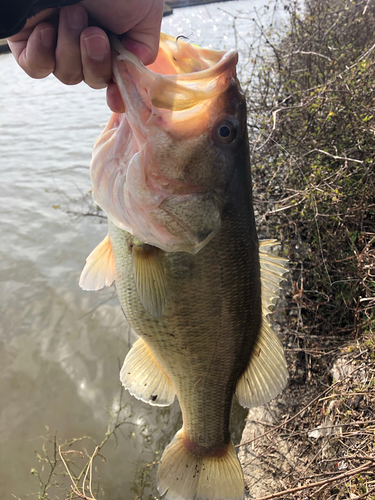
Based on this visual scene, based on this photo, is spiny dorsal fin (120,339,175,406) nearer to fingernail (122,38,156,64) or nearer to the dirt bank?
the dirt bank

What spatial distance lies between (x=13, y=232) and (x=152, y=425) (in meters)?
4.23

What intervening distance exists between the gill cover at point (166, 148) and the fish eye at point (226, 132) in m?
0.03

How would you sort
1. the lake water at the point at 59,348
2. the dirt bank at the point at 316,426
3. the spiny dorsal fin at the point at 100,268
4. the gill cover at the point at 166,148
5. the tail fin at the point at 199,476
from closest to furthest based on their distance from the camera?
the gill cover at the point at 166,148
the spiny dorsal fin at the point at 100,268
the tail fin at the point at 199,476
the dirt bank at the point at 316,426
the lake water at the point at 59,348

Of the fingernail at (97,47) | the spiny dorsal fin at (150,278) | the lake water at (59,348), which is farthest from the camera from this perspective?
the lake water at (59,348)

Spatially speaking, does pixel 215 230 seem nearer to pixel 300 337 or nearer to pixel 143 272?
pixel 143 272

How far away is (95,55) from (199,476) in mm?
2148

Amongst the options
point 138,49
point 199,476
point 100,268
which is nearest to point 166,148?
point 138,49

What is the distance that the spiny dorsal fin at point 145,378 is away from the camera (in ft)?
6.11

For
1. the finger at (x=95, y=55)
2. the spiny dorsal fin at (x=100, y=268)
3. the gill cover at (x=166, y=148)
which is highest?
the finger at (x=95, y=55)

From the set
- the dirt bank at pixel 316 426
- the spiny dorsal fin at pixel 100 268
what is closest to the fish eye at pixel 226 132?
the spiny dorsal fin at pixel 100 268

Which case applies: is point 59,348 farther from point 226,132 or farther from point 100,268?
point 226,132

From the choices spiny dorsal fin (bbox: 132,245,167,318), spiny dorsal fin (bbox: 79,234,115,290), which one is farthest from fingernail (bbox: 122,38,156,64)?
spiny dorsal fin (bbox: 79,234,115,290)

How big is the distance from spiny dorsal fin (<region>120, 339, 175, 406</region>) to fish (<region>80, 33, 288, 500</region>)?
32mm

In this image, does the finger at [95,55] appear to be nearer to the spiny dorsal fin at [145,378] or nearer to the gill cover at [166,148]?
the gill cover at [166,148]
